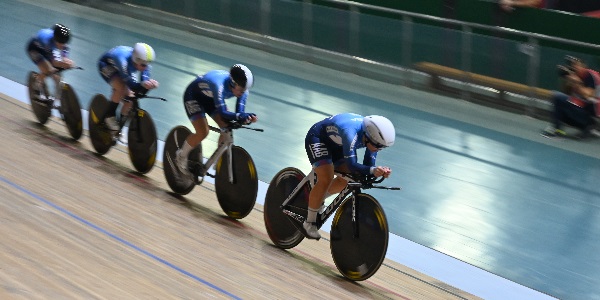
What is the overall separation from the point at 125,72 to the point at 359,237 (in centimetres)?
318

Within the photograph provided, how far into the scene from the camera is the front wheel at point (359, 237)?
20.0 ft

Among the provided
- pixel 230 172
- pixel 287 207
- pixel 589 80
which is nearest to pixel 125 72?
pixel 230 172

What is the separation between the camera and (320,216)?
6648 millimetres

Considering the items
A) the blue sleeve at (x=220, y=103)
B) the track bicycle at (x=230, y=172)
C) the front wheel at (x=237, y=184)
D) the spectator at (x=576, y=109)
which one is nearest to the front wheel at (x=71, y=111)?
the track bicycle at (x=230, y=172)

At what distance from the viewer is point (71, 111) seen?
941 cm

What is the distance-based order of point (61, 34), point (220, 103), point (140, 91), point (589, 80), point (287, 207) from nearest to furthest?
point (287, 207)
point (220, 103)
point (140, 91)
point (61, 34)
point (589, 80)

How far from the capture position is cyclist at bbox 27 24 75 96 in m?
9.26

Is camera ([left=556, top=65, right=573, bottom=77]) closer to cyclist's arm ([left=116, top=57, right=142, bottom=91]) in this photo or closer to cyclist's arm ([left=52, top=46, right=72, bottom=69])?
cyclist's arm ([left=116, top=57, right=142, bottom=91])

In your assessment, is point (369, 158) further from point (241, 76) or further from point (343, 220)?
point (241, 76)

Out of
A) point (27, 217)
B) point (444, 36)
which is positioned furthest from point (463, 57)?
point (27, 217)

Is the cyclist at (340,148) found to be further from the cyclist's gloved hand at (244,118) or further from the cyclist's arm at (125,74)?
the cyclist's arm at (125,74)

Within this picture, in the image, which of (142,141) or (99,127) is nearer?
(142,141)

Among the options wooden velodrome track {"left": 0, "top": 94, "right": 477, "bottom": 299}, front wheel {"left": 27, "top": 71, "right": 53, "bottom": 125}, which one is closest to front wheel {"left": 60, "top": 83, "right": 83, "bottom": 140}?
front wheel {"left": 27, "top": 71, "right": 53, "bottom": 125}

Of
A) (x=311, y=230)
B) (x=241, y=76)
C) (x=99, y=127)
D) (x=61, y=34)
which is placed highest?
(x=241, y=76)
